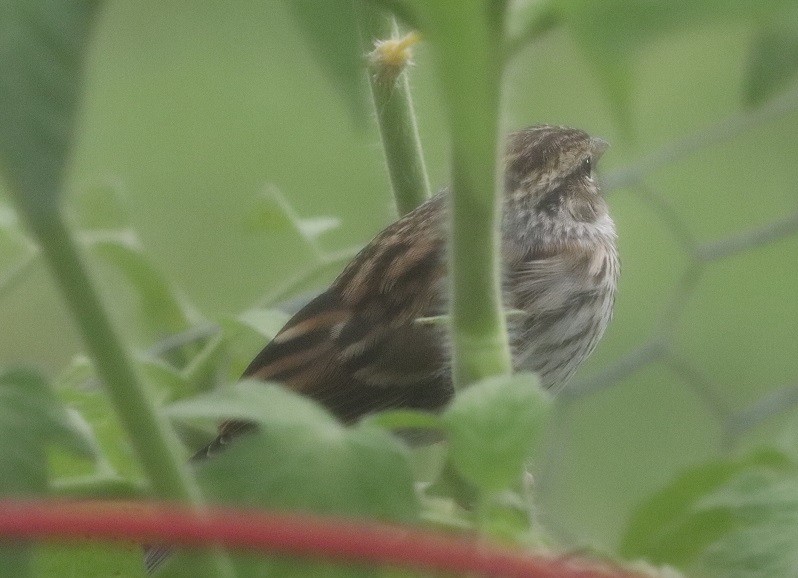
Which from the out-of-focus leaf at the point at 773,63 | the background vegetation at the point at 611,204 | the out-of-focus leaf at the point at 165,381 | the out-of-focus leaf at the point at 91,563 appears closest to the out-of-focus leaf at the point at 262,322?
the out-of-focus leaf at the point at 165,381

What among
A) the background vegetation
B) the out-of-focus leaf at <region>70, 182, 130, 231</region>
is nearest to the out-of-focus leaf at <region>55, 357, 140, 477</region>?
the out-of-focus leaf at <region>70, 182, 130, 231</region>

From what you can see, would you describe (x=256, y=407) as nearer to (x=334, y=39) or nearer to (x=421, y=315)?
(x=334, y=39)

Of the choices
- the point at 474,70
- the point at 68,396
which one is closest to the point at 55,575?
the point at 68,396

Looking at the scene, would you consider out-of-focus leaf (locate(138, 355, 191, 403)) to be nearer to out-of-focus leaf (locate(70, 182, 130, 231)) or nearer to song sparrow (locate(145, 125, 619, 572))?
song sparrow (locate(145, 125, 619, 572))

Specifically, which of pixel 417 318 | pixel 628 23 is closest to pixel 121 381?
pixel 628 23

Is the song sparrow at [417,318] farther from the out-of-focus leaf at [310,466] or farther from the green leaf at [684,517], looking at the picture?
the out-of-focus leaf at [310,466]

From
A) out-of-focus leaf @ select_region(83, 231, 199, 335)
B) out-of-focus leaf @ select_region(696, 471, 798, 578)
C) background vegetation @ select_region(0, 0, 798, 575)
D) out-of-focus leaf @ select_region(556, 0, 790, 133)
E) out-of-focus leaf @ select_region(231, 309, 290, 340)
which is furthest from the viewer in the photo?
background vegetation @ select_region(0, 0, 798, 575)

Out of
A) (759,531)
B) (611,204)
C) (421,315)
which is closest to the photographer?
(759,531)
